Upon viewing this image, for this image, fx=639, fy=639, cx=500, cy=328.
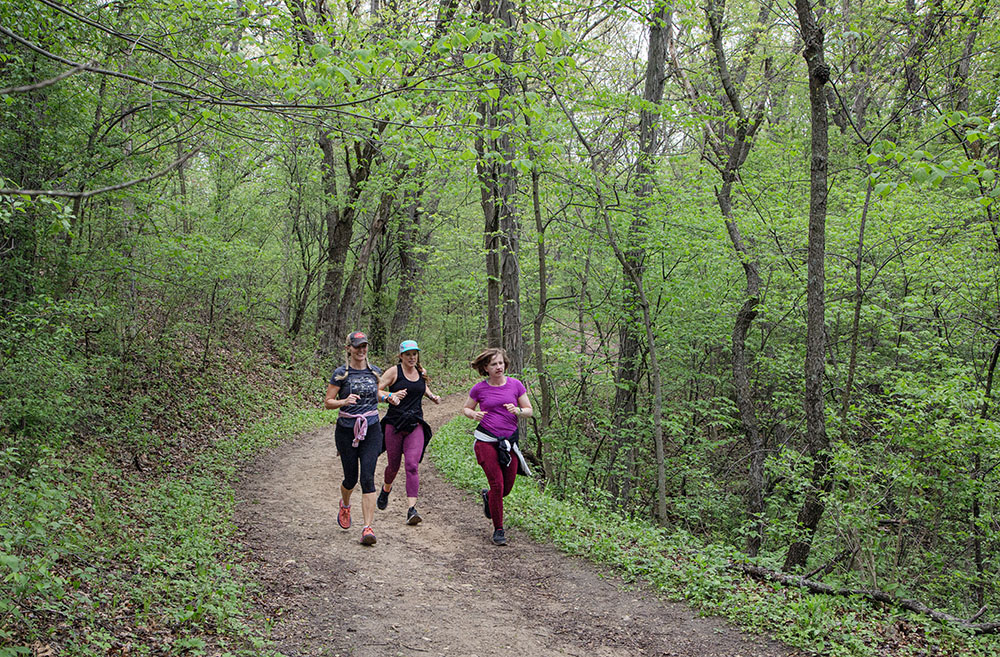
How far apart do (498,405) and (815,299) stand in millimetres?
4568

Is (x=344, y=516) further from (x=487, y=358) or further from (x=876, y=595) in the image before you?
(x=876, y=595)

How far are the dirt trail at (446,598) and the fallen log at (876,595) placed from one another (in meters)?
1.17

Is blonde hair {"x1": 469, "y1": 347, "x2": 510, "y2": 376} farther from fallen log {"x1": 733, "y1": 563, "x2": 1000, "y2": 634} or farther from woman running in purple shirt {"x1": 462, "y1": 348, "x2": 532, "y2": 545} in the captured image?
fallen log {"x1": 733, "y1": 563, "x2": 1000, "y2": 634}

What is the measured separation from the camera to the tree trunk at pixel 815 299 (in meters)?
8.11

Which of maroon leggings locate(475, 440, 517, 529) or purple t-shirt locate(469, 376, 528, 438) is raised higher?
purple t-shirt locate(469, 376, 528, 438)

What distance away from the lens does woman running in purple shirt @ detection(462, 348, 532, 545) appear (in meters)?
6.98

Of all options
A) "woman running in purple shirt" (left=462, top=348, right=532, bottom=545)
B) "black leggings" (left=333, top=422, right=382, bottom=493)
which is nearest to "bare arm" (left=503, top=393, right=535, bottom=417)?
"woman running in purple shirt" (left=462, top=348, right=532, bottom=545)

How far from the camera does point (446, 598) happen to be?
5707 millimetres

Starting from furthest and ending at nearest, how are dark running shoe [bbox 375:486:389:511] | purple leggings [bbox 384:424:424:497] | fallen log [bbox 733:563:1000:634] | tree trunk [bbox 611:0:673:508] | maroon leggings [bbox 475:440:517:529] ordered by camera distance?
tree trunk [bbox 611:0:673:508]
dark running shoe [bbox 375:486:389:511]
purple leggings [bbox 384:424:424:497]
maroon leggings [bbox 475:440:517:529]
fallen log [bbox 733:563:1000:634]

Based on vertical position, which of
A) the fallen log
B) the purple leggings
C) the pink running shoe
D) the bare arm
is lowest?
the fallen log

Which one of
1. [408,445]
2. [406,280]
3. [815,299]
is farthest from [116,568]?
[406,280]

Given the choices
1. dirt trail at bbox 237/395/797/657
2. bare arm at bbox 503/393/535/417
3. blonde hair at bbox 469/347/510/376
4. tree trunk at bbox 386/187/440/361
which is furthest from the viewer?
tree trunk at bbox 386/187/440/361

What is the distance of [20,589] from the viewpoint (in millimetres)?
4125

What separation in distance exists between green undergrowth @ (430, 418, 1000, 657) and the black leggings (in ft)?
6.92
